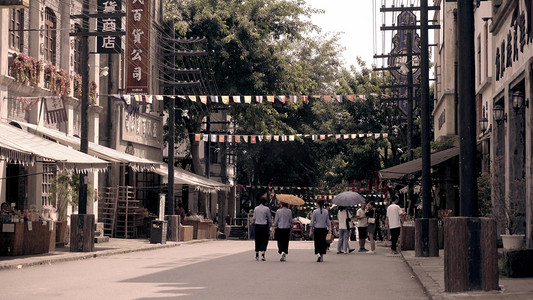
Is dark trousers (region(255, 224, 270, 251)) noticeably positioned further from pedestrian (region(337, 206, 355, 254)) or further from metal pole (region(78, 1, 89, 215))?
pedestrian (region(337, 206, 355, 254))

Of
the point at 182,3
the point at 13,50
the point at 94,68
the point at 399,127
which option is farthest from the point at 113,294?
the point at 399,127

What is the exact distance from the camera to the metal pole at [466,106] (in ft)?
43.4

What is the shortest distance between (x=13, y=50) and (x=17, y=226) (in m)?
7.79

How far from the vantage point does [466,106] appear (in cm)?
1338

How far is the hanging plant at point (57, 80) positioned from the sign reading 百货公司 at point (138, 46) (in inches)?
256

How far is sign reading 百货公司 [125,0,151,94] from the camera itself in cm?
3931

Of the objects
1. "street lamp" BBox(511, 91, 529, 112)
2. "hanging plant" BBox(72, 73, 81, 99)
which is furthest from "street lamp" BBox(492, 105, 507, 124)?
"hanging plant" BBox(72, 73, 81, 99)

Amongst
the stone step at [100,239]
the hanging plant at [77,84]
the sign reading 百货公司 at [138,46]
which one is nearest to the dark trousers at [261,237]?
the stone step at [100,239]

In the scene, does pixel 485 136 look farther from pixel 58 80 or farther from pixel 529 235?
pixel 58 80

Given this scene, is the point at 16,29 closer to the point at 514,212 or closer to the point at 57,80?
the point at 57,80

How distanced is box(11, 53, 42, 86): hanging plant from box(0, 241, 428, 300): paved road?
707 centimetres

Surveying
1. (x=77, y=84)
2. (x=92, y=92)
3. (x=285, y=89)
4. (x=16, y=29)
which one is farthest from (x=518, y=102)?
(x=285, y=89)

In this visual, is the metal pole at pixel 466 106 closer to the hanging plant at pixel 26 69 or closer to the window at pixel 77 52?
the hanging plant at pixel 26 69

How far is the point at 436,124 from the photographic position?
1737 inches
